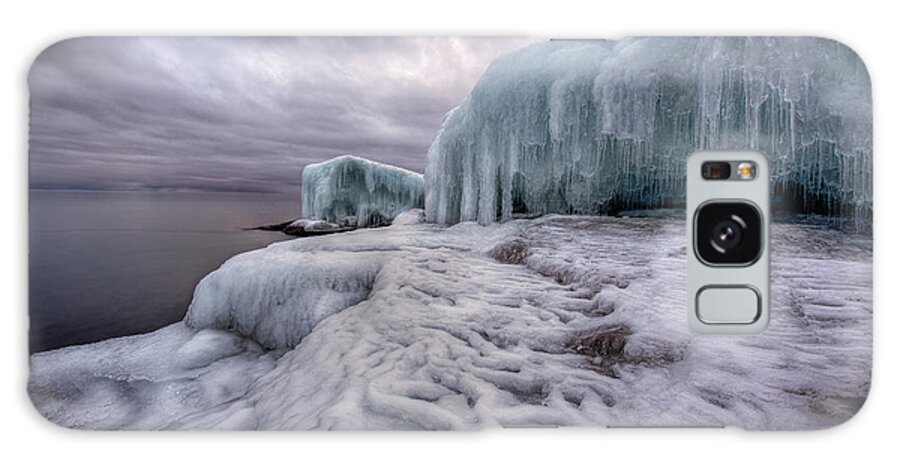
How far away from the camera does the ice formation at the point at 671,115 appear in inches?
47.3

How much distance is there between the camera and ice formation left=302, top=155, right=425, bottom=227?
49.6 inches

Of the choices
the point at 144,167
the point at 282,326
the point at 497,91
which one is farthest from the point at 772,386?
the point at 144,167

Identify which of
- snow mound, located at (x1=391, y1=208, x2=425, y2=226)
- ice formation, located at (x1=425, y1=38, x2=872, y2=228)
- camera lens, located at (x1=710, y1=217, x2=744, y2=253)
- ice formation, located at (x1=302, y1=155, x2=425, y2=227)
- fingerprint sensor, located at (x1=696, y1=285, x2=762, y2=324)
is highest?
ice formation, located at (x1=425, y1=38, x2=872, y2=228)

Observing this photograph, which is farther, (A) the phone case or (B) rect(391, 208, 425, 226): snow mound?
(B) rect(391, 208, 425, 226): snow mound

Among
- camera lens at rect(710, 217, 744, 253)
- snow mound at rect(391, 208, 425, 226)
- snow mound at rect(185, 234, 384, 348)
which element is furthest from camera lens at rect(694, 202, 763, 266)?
snow mound at rect(185, 234, 384, 348)

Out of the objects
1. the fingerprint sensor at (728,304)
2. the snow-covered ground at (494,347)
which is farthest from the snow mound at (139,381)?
the fingerprint sensor at (728,304)

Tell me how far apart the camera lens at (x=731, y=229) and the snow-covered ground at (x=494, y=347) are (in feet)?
0.15

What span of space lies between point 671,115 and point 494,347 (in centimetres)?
68

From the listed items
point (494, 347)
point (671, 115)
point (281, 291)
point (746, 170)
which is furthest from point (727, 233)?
point (281, 291)

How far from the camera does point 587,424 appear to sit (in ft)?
3.97

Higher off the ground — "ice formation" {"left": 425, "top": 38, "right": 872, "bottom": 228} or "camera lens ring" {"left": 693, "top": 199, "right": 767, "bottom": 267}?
"ice formation" {"left": 425, "top": 38, "right": 872, "bottom": 228}

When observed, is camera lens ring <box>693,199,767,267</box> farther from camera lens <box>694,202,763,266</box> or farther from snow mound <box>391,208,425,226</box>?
snow mound <box>391,208,425,226</box>

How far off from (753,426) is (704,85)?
0.79 metres
